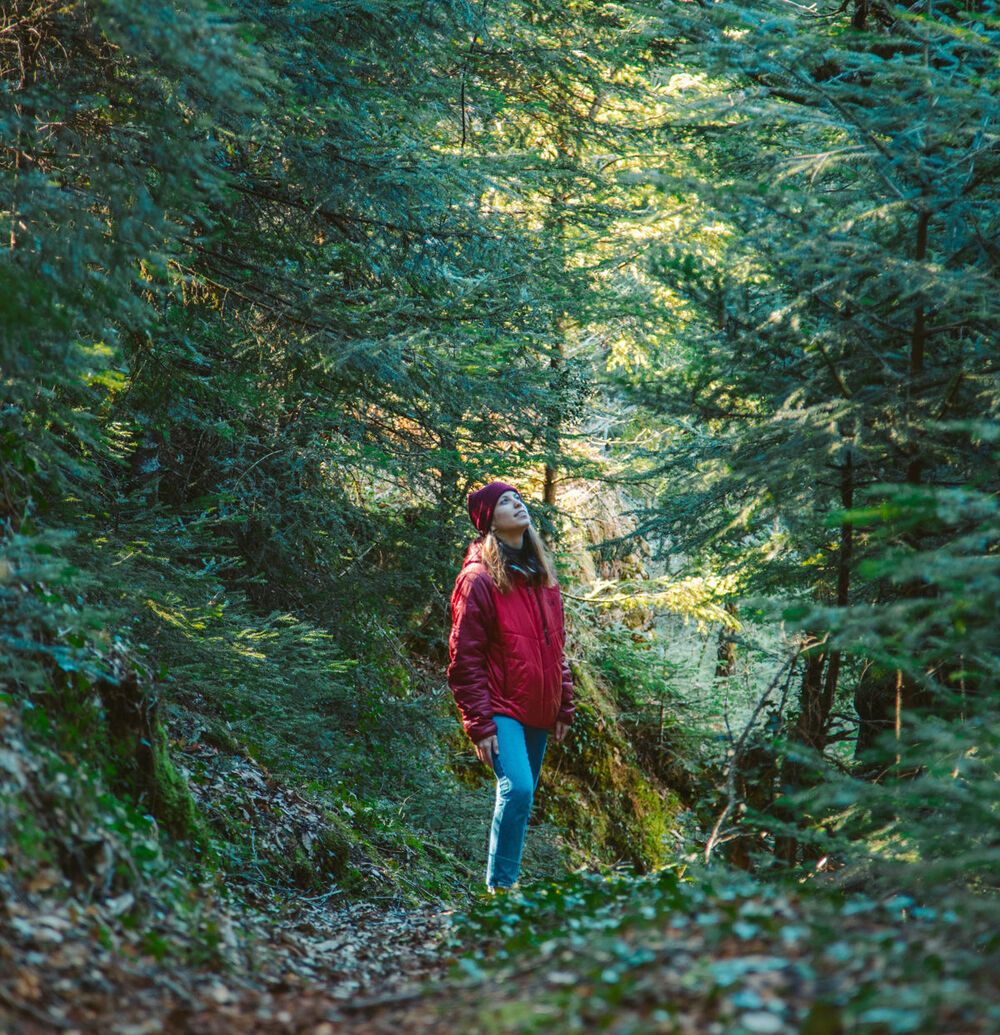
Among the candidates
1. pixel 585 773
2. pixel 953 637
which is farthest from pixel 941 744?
pixel 585 773

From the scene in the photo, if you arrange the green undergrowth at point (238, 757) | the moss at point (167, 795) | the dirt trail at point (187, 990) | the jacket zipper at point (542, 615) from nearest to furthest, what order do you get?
the dirt trail at point (187, 990)
the green undergrowth at point (238, 757)
the moss at point (167, 795)
the jacket zipper at point (542, 615)

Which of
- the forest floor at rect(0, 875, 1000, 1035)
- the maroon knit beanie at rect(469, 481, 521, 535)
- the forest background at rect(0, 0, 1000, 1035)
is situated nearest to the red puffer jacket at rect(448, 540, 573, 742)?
the maroon knit beanie at rect(469, 481, 521, 535)

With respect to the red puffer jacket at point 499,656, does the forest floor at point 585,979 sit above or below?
below

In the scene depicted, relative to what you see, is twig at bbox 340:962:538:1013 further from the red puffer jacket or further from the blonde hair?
the blonde hair

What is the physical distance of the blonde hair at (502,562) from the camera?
6.16 m

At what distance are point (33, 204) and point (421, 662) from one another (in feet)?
25.2

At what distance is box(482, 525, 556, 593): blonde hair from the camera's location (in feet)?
20.2

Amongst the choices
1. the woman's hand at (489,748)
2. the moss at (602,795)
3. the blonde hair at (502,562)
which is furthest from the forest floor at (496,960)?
the moss at (602,795)

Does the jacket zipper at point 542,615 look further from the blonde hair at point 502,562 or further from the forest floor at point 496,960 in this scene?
the forest floor at point 496,960

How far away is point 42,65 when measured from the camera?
600cm

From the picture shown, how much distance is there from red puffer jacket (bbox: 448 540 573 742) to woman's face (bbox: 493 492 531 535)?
209mm

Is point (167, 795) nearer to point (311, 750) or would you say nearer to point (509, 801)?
point (509, 801)

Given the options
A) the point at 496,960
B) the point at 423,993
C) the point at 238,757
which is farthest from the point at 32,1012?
the point at 238,757

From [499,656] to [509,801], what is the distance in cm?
85
